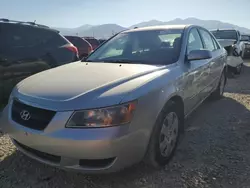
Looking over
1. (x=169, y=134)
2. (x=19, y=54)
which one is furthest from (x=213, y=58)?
(x=19, y=54)

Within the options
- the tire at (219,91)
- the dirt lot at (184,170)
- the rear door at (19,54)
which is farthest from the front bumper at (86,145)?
the tire at (219,91)

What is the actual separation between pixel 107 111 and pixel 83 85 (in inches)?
17.8

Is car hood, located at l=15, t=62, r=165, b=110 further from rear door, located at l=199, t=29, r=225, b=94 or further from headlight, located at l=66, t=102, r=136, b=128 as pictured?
rear door, located at l=199, t=29, r=225, b=94

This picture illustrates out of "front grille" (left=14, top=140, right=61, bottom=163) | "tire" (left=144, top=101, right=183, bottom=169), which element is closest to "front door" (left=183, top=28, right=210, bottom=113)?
"tire" (left=144, top=101, right=183, bottom=169)

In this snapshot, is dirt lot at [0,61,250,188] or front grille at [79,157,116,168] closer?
front grille at [79,157,116,168]

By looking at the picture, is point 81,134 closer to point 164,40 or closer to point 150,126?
point 150,126

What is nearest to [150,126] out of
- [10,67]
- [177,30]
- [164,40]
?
[164,40]

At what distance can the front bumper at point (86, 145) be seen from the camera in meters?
2.14

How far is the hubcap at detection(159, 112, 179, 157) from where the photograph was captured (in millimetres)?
2787

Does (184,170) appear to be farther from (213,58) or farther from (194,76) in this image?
(213,58)

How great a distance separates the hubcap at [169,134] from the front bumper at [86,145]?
1.48ft

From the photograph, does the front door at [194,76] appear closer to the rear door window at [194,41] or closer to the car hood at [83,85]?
the rear door window at [194,41]

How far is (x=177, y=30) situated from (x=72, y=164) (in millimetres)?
2427

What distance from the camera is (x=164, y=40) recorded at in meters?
3.60
